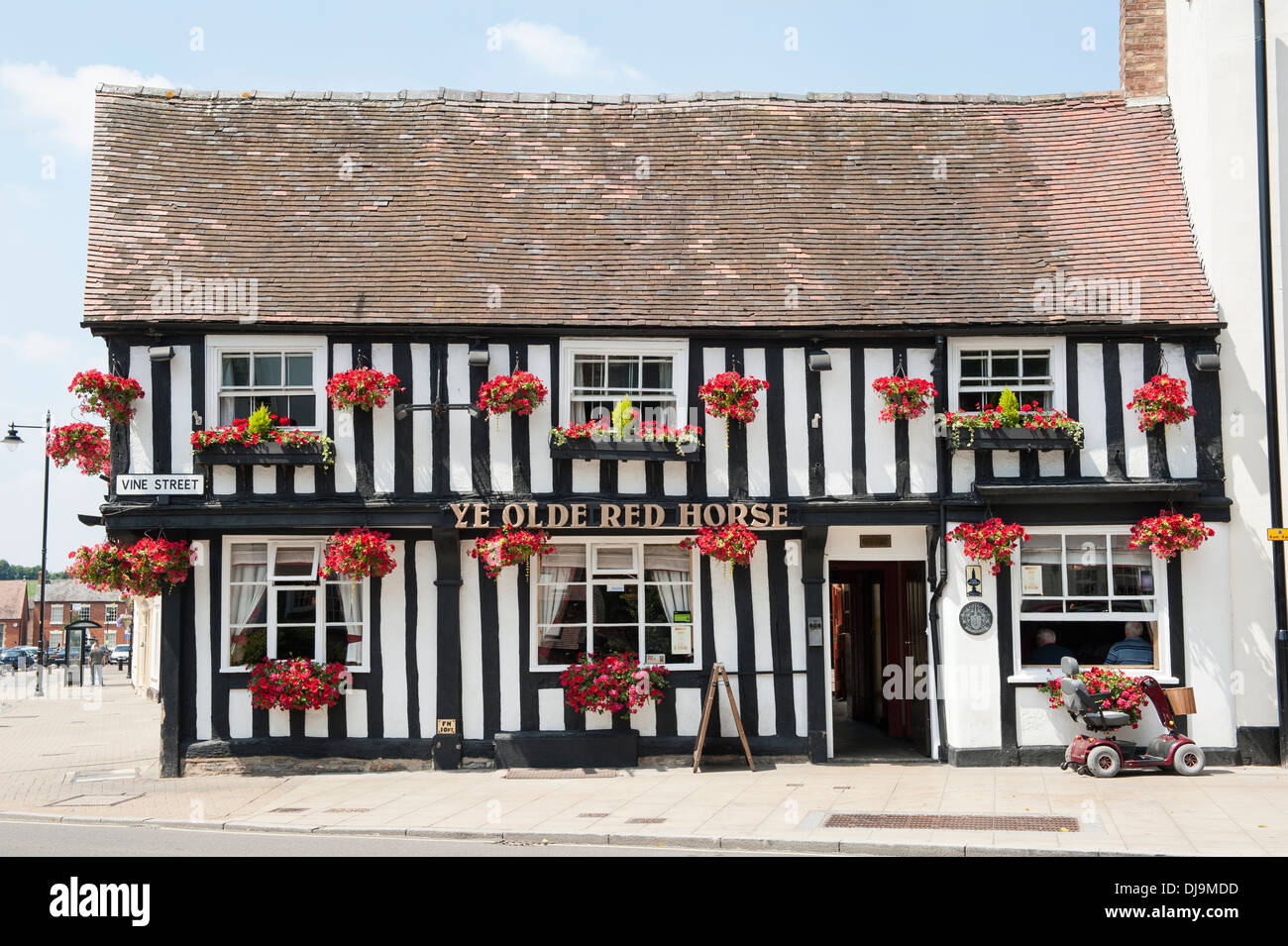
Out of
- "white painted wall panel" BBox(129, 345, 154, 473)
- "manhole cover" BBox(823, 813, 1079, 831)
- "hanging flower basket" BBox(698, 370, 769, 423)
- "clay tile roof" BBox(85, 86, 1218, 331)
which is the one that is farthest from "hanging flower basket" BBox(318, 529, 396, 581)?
"manhole cover" BBox(823, 813, 1079, 831)

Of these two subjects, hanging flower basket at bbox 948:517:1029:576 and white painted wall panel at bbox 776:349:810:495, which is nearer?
hanging flower basket at bbox 948:517:1029:576

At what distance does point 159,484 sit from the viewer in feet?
47.5

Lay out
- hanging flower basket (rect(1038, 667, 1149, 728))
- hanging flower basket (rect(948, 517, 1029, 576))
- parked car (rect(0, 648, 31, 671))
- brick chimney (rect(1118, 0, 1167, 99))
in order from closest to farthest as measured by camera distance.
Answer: hanging flower basket (rect(1038, 667, 1149, 728))
hanging flower basket (rect(948, 517, 1029, 576))
brick chimney (rect(1118, 0, 1167, 99))
parked car (rect(0, 648, 31, 671))

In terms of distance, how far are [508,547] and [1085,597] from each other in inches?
272

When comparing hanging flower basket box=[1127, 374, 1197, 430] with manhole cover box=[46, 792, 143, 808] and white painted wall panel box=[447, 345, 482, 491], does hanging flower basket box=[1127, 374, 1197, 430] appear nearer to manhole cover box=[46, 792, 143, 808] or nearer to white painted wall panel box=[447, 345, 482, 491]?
white painted wall panel box=[447, 345, 482, 491]

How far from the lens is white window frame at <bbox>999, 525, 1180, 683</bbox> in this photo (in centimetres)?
1441

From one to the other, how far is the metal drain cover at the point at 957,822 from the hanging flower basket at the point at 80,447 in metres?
9.39

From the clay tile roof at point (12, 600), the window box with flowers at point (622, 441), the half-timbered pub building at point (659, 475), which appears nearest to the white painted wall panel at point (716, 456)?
the half-timbered pub building at point (659, 475)

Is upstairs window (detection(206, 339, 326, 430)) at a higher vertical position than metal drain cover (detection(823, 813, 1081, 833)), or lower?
higher

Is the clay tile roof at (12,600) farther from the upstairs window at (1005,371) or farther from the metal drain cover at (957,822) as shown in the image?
the metal drain cover at (957,822)

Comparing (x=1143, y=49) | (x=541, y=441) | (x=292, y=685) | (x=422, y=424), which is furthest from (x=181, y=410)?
(x=1143, y=49)

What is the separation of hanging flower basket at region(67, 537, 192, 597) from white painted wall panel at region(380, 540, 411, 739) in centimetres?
243

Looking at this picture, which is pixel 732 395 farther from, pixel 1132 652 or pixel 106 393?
pixel 106 393

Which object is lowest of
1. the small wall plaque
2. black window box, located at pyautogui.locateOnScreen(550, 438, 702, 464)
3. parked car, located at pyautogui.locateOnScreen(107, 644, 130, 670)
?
parked car, located at pyautogui.locateOnScreen(107, 644, 130, 670)
